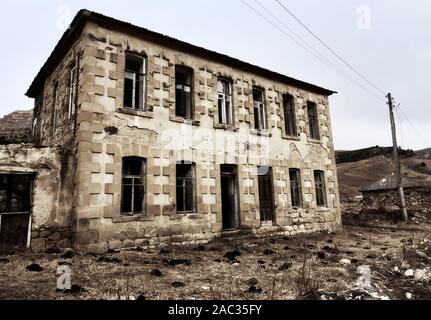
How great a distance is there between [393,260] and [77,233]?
8.56m

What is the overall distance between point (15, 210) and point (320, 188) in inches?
501

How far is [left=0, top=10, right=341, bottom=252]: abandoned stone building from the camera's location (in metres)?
8.52

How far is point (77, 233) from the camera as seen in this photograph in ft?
26.7

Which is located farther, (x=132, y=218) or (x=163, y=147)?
(x=163, y=147)

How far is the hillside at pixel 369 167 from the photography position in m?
30.9

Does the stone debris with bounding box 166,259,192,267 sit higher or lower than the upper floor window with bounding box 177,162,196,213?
lower

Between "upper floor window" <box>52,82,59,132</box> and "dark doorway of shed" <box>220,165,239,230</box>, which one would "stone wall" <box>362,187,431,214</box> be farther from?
"upper floor window" <box>52,82,59,132</box>

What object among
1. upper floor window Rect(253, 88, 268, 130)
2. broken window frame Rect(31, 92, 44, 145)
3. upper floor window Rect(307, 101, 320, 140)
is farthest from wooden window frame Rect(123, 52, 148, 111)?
upper floor window Rect(307, 101, 320, 140)

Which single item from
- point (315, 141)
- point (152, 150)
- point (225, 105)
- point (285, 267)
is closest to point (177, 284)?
point (285, 267)

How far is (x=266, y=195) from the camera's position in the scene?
12.6 m

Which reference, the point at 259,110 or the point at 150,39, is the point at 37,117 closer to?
the point at 150,39

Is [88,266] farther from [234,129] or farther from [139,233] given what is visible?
[234,129]

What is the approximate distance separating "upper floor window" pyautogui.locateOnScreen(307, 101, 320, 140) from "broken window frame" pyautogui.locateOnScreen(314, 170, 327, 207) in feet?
6.22

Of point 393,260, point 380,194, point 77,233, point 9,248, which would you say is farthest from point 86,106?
point 380,194
